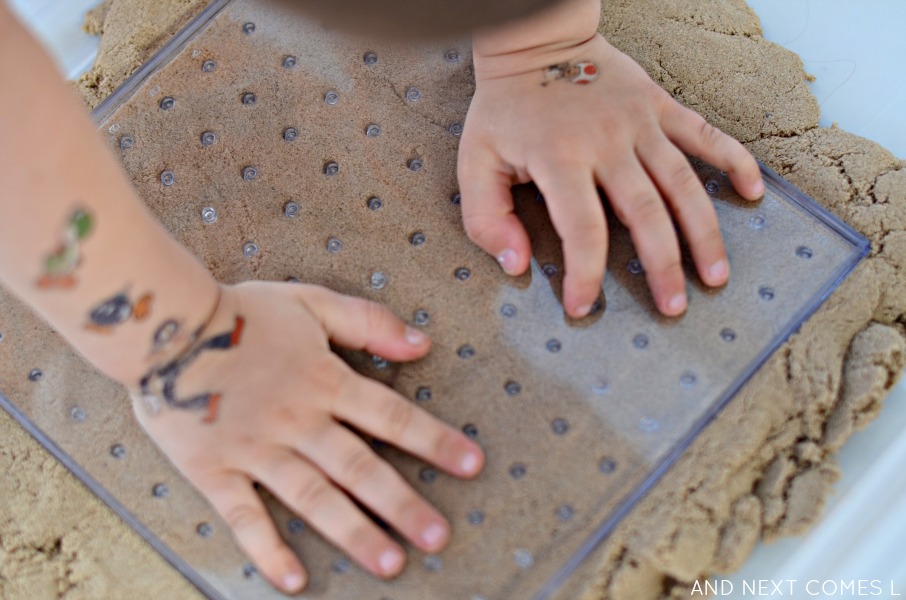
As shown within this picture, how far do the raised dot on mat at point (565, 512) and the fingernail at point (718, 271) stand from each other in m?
0.21

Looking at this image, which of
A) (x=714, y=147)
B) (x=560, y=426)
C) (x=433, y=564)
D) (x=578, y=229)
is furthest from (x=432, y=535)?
(x=714, y=147)

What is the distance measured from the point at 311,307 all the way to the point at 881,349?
431 mm

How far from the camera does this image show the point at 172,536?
633 millimetres

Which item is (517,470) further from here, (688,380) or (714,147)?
(714,147)

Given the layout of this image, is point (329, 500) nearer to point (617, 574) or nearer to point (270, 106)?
point (617, 574)

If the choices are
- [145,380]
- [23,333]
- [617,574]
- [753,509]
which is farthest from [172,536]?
[753,509]

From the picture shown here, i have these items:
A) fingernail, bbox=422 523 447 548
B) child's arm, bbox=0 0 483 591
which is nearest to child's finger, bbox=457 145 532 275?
child's arm, bbox=0 0 483 591

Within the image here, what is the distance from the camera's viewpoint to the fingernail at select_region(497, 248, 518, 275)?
67 centimetres

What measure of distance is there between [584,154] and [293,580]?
382 millimetres

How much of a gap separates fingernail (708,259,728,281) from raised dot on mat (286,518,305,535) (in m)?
0.36

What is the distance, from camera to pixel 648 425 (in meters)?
0.62

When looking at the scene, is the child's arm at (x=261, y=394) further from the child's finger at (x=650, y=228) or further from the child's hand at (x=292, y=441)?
the child's finger at (x=650, y=228)

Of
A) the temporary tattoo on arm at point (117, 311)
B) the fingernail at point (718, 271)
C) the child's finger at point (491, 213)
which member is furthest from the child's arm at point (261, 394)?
the fingernail at point (718, 271)

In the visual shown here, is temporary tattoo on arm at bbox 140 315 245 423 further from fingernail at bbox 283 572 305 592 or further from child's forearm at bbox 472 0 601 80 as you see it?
child's forearm at bbox 472 0 601 80
